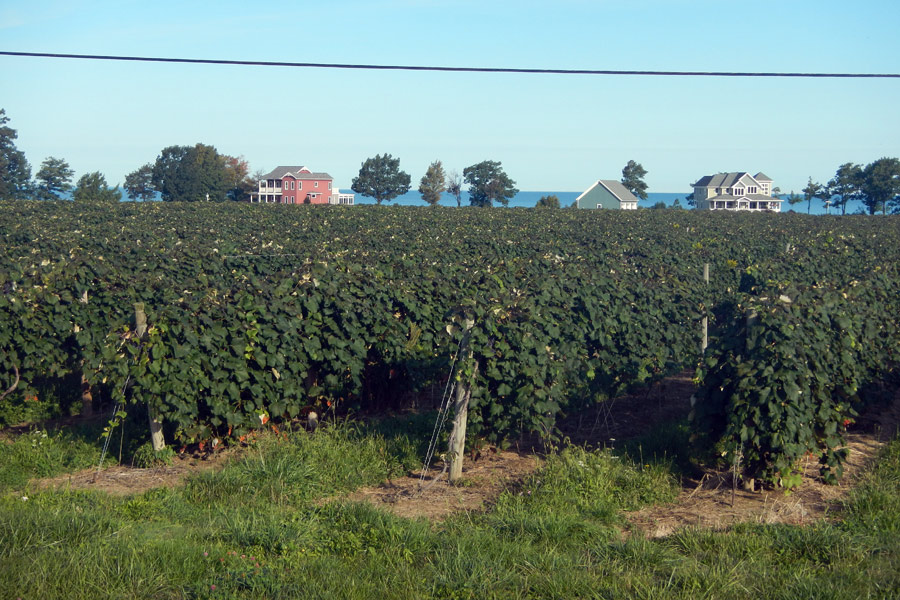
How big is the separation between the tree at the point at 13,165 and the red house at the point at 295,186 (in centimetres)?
2479

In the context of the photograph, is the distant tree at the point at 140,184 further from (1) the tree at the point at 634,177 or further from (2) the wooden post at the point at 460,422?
(2) the wooden post at the point at 460,422

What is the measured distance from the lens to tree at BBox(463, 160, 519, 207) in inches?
3725

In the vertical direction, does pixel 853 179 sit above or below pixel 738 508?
above

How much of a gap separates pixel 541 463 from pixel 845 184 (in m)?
97.4

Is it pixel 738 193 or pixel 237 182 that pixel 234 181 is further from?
pixel 738 193

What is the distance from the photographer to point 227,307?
270 inches

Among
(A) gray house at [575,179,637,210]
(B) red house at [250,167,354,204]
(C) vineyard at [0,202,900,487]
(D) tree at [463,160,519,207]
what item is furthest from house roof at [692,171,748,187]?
(C) vineyard at [0,202,900,487]

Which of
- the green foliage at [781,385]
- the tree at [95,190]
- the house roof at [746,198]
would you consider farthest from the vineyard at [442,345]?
the house roof at [746,198]

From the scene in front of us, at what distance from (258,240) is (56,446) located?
11.1 meters

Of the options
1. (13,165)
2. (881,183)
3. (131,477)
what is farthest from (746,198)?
(131,477)

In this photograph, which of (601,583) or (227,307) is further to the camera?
(227,307)

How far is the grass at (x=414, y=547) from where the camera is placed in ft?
12.6

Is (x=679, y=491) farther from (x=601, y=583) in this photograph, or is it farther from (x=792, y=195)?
(x=792, y=195)

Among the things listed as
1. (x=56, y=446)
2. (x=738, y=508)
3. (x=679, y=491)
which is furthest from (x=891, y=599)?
(x=56, y=446)
